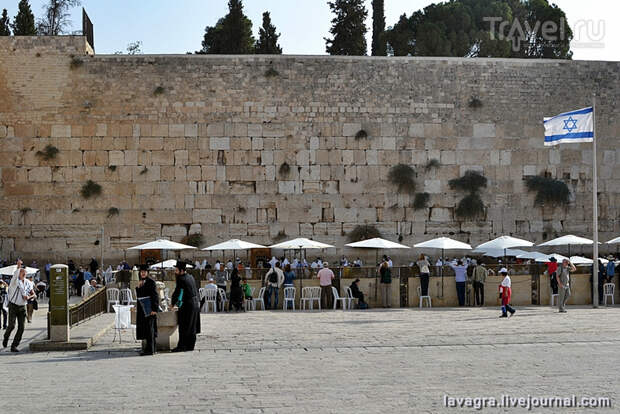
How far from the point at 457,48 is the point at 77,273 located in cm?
1925

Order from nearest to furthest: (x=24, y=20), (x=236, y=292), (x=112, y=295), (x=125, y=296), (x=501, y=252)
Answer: (x=112, y=295)
(x=125, y=296)
(x=236, y=292)
(x=501, y=252)
(x=24, y=20)

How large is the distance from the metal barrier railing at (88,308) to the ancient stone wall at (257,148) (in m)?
6.40

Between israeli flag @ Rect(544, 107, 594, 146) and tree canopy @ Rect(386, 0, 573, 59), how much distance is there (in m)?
14.7

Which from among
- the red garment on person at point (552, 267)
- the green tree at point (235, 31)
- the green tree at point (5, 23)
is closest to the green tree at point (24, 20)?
the green tree at point (5, 23)

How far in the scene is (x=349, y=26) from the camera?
3053 cm

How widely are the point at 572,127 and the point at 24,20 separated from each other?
20804 mm

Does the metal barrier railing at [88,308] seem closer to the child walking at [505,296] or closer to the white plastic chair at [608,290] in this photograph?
the child walking at [505,296]

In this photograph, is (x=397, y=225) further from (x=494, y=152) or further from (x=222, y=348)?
(x=222, y=348)

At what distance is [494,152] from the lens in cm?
2105

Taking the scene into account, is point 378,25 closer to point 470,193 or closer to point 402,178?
point 402,178

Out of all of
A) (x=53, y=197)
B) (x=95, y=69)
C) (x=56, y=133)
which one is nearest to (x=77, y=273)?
(x=53, y=197)

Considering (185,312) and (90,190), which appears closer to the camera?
(185,312)

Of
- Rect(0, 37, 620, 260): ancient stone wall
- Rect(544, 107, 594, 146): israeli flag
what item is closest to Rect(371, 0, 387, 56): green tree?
Rect(0, 37, 620, 260): ancient stone wall

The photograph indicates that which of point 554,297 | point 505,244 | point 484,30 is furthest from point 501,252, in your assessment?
point 484,30
